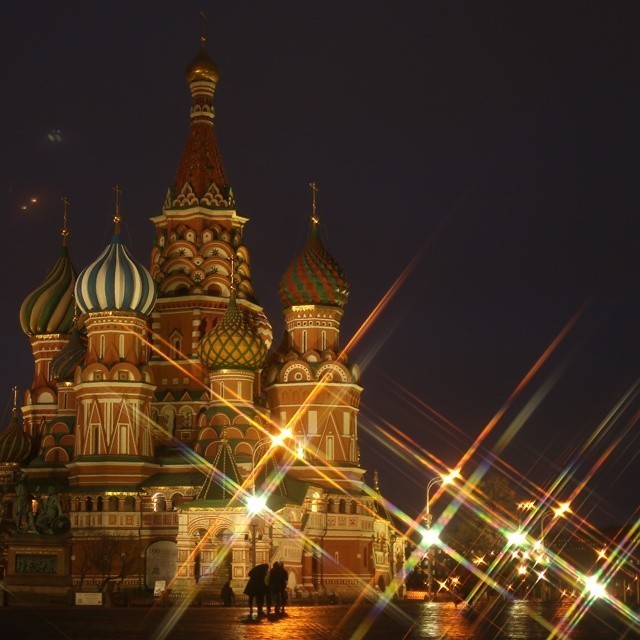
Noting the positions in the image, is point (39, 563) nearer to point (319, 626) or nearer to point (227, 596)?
point (227, 596)

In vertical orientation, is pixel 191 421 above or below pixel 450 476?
above

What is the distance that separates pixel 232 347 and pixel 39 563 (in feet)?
35.4

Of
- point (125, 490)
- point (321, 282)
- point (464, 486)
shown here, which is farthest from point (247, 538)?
point (464, 486)

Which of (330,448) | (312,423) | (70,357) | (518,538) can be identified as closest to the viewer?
(518,538)

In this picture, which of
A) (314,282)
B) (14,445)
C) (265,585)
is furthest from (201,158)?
(265,585)

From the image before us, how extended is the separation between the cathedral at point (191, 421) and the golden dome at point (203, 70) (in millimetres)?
85

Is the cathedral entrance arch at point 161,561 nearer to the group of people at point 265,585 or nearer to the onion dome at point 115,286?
the onion dome at point 115,286

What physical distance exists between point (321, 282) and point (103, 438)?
11.3m

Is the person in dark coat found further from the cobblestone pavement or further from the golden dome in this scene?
the golden dome

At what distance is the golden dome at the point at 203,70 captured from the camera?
213 feet

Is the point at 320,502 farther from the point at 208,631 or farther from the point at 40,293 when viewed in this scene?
the point at 208,631

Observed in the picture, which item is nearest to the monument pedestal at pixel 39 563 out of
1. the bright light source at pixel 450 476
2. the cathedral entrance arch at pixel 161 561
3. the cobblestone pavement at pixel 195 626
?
the cathedral entrance arch at pixel 161 561

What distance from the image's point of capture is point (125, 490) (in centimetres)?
5588

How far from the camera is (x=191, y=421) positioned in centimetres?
6069
